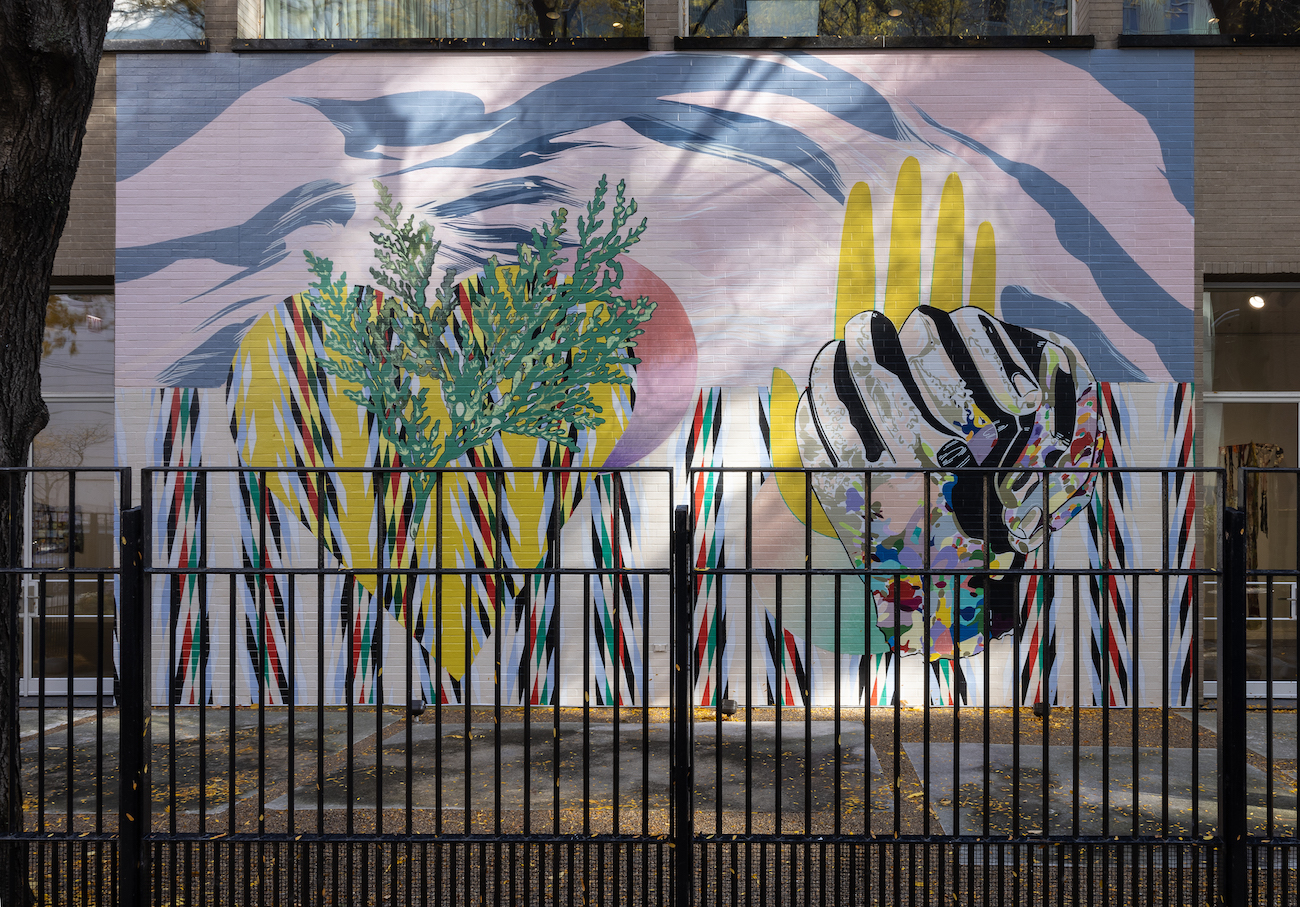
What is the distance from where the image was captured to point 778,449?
7590 millimetres

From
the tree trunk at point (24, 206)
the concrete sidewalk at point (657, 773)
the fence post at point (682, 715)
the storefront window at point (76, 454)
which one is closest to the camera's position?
the tree trunk at point (24, 206)

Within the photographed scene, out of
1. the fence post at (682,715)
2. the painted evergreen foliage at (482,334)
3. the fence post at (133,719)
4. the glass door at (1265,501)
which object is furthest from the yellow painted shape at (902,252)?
the fence post at (133,719)

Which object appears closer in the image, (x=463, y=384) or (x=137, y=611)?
(x=137, y=611)

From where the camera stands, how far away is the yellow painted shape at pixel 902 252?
7598 millimetres

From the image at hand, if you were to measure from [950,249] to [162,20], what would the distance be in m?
7.45

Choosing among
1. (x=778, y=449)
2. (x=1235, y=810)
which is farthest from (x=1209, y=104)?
(x=1235, y=810)

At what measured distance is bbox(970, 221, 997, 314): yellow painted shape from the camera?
7590 mm

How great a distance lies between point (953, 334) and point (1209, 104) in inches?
119

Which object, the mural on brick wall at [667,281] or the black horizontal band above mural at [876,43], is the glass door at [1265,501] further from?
the black horizontal band above mural at [876,43]

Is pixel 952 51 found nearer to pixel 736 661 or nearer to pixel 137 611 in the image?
pixel 736 661

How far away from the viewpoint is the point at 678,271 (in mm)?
7598

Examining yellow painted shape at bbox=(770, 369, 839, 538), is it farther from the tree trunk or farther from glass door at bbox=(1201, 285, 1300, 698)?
the tree trunk

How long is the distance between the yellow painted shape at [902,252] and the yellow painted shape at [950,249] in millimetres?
194

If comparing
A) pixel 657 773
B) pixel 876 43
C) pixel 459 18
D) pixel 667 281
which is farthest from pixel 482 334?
pixel 876 43
